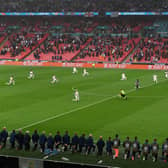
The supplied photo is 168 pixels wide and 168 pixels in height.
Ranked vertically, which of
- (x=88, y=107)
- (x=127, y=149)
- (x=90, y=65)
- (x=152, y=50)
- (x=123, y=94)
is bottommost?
(x=127, y=149)

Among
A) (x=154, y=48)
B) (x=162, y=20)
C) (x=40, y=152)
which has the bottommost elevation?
(x=40, y=152)

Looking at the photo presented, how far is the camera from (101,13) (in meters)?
90.4

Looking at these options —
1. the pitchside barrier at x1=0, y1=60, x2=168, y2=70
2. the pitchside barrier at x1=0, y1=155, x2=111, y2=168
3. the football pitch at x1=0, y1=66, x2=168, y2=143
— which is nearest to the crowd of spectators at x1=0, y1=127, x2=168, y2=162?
the football pitch at x1=0, y1=66, x2=168, y2=143

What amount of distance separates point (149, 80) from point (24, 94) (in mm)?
18554

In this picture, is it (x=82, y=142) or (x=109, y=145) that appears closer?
(x=109, y=145)

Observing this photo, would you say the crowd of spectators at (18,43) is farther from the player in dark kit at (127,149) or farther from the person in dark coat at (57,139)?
the player in dark kit at (127,149)

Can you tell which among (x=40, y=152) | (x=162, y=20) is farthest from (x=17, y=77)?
(x=162, y=20)

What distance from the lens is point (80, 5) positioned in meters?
93.7

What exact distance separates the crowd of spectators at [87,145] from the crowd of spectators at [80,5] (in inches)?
2605

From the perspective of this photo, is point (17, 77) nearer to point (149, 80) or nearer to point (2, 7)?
point (149, 80)

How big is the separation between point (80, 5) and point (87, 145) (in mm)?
74130

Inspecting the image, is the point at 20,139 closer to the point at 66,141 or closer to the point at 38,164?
the point at 66,141

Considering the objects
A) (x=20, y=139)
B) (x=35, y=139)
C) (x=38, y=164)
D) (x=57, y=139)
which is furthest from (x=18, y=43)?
(x=38, y=164)

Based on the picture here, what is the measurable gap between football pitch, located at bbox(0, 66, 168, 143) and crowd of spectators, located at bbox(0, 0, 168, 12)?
34.7 m
